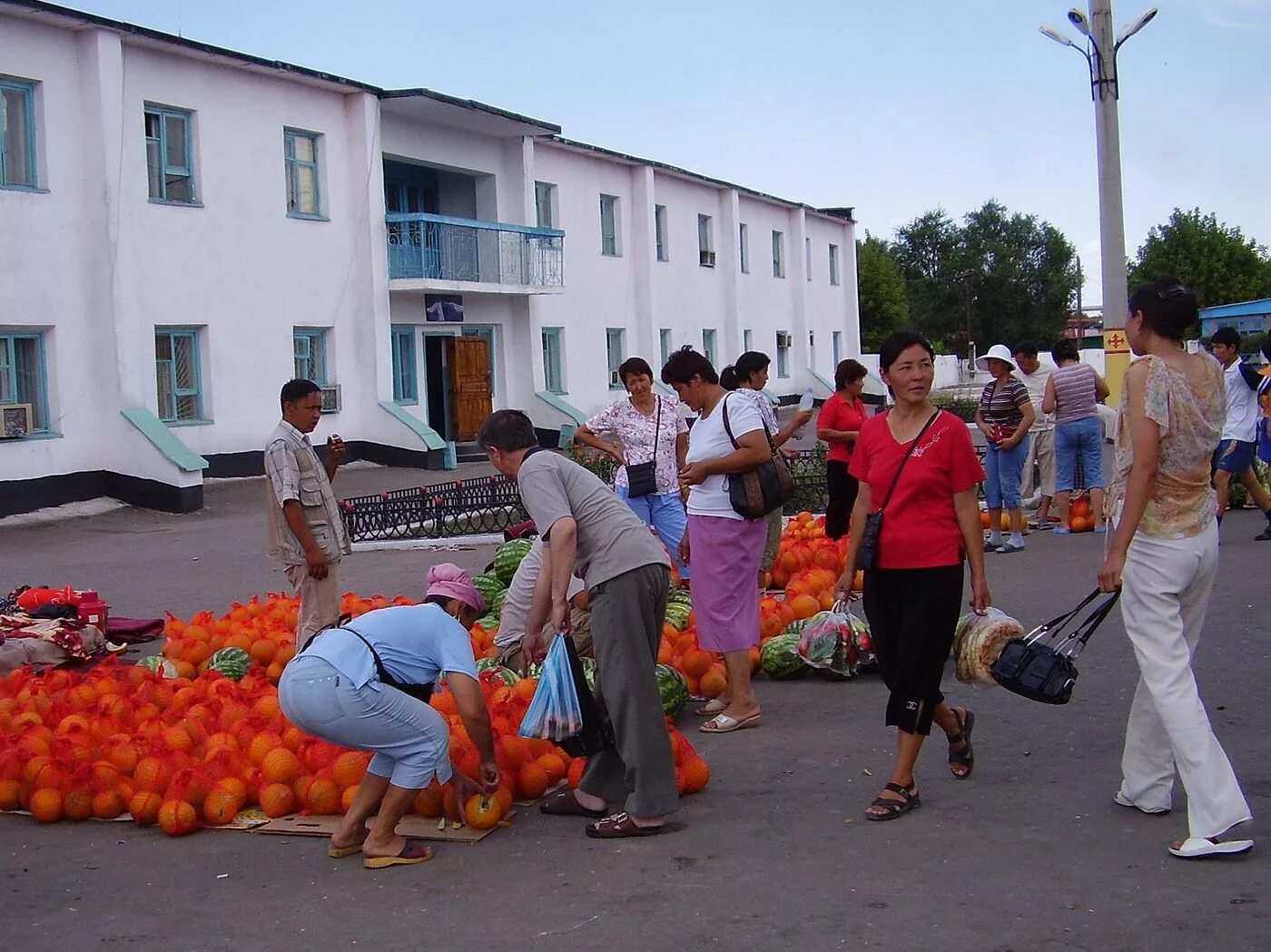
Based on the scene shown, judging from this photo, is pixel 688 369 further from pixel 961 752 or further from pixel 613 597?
pixel 961 752

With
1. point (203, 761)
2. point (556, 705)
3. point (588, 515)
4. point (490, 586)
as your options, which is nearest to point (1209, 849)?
point (556, 705)

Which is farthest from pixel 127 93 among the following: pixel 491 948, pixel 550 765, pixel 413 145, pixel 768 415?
pixel 491 948

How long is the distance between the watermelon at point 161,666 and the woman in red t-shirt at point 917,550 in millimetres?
4731

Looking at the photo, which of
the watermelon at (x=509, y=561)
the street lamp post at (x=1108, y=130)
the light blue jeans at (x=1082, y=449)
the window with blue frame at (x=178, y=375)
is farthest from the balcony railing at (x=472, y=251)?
the watermelon at (x=509, y=561)

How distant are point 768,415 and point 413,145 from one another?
23.3 meters

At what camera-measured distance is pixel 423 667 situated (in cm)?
534

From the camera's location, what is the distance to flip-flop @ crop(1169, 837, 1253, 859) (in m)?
4.73

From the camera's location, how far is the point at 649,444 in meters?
Answer: 9.60

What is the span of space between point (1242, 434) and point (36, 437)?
1708 cm

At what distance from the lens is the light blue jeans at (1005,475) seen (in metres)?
12.6

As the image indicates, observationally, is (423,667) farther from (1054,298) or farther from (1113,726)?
(1054,298)

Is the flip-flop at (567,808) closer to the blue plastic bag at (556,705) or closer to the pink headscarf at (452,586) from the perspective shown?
the blue plastic bag at (556,705)

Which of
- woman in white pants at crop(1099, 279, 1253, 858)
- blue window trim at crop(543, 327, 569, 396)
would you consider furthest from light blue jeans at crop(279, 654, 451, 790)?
blue window trim at crop(543, 327, 569, 396)

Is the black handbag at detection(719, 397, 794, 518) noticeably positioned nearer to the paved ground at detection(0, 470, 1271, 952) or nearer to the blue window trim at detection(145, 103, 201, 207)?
the paved ground at detection(0, 470, 1271, 952)
